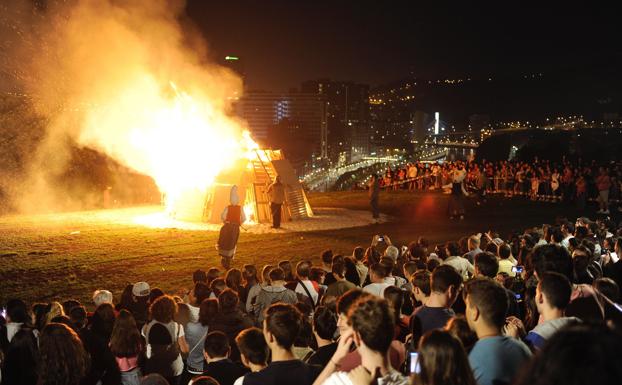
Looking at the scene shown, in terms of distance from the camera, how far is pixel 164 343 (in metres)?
5.98

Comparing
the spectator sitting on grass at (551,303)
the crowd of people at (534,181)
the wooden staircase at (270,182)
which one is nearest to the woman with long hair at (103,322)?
the spectator sitting on grass at (551,303)

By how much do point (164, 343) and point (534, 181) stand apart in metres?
24.7

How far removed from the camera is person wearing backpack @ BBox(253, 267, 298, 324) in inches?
285

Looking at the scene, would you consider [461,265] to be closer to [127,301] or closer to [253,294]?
[253,294]

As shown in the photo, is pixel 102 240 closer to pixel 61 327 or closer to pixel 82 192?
pixel 82 192

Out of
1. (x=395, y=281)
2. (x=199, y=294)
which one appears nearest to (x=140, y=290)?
(x=199, y=294)

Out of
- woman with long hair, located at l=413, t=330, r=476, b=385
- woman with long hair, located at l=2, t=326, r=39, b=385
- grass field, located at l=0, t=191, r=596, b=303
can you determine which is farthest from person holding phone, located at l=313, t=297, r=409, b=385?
grass field, located at l=0, t=191, r=596, b=303

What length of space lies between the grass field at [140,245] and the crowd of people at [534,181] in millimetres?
1620

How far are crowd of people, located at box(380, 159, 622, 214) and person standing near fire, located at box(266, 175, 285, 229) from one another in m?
12.3

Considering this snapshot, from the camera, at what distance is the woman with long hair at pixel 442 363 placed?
3127 millimetres

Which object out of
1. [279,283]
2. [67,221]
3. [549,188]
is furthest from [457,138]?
[279,283]

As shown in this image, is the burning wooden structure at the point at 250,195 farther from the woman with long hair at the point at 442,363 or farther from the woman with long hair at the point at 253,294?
the woman with long hair at the point at 442,363

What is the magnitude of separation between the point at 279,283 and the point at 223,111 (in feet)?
53.5

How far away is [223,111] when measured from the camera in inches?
900
